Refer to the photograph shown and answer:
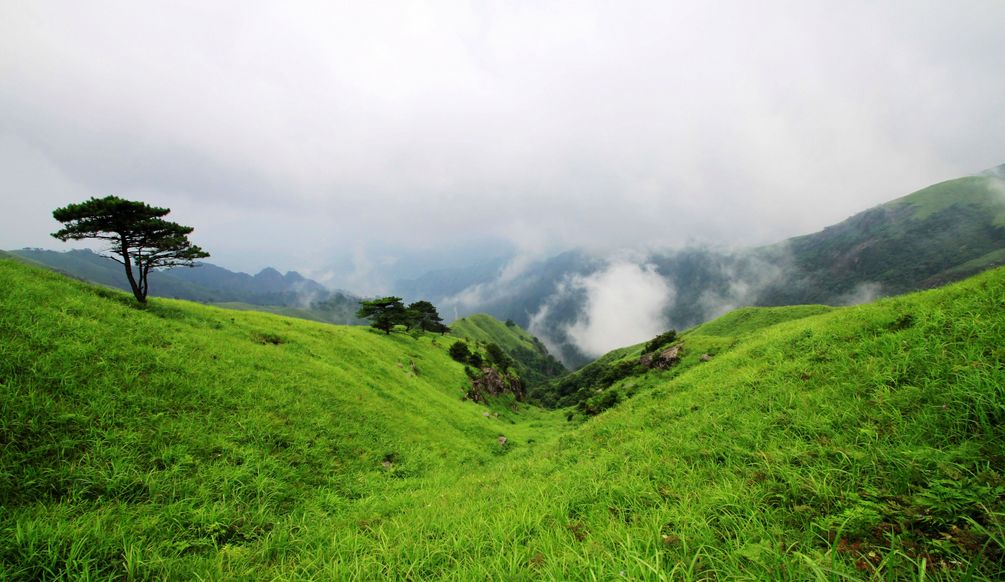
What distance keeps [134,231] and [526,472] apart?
2263 centimetres

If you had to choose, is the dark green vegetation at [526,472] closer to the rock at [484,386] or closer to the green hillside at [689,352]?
the green hillside at [689,352]

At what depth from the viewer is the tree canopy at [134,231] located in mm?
15641

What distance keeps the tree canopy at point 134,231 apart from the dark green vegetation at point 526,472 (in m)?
3.08

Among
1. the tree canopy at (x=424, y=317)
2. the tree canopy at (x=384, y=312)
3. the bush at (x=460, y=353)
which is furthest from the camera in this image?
the tree canopy at (x=424, y=317)

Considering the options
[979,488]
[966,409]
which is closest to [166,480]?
[979,488]

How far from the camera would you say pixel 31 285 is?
11695 mm

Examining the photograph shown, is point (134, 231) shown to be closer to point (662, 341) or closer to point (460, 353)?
point (460, 353)

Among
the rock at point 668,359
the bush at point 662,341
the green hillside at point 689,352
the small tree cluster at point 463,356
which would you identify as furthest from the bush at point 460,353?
the rock at point 668,359

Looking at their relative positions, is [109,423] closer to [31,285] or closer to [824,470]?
[31,285]

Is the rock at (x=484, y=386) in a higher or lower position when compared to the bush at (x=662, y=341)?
lower

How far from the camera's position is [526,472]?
35.2ft

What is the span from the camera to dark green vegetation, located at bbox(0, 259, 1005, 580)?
3.76 metres

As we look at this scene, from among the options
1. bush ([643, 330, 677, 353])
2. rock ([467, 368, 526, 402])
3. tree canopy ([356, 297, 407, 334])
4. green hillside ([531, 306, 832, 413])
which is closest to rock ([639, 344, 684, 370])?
green hillside ([531, 306, 832, 413])

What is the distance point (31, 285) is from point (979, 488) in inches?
919
